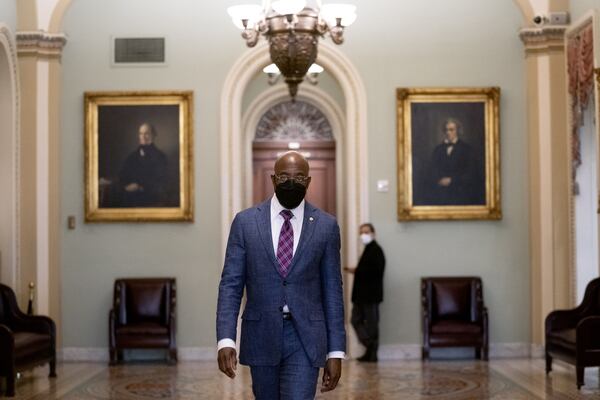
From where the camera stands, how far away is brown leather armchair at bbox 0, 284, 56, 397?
9.36m

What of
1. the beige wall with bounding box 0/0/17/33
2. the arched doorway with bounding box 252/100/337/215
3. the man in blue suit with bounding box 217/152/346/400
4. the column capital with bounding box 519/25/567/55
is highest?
the beige wall with bounding box 0/0/17/33

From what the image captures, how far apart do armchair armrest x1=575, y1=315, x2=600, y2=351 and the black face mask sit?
5851 millimetres

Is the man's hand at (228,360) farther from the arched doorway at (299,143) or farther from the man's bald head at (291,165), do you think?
the arched doorway at (299,143)

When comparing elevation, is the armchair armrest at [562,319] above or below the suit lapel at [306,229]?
below

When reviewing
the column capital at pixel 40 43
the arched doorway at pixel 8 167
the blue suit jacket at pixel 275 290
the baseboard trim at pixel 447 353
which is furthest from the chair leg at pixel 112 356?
the blue suit jacket at pixel 275 290

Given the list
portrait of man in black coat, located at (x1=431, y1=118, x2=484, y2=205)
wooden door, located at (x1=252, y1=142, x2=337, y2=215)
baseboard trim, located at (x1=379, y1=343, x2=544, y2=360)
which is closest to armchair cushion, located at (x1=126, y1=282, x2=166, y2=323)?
baseboard trim, located at (x1=379, y1=343, x2=544, y2=360)

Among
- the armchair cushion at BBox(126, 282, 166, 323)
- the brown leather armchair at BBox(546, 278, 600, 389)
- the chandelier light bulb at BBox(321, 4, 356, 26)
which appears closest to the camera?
the chandelier light bulb at BBox(321, 4, 356, 26)

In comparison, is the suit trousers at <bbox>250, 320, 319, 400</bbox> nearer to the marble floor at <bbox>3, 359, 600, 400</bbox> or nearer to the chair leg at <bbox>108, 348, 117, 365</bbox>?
the marble floor at <bbox>3, 359, 600, 400</bbox>

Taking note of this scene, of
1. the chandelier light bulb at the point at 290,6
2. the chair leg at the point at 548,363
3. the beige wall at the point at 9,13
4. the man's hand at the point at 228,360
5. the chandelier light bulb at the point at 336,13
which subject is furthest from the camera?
the beige wall at the point at 9,13

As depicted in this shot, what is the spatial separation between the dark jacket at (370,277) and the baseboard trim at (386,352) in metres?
0.73

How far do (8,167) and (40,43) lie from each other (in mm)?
1540

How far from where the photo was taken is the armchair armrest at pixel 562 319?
1069 cm

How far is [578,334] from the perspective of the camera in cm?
970

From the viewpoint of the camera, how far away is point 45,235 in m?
12.0
